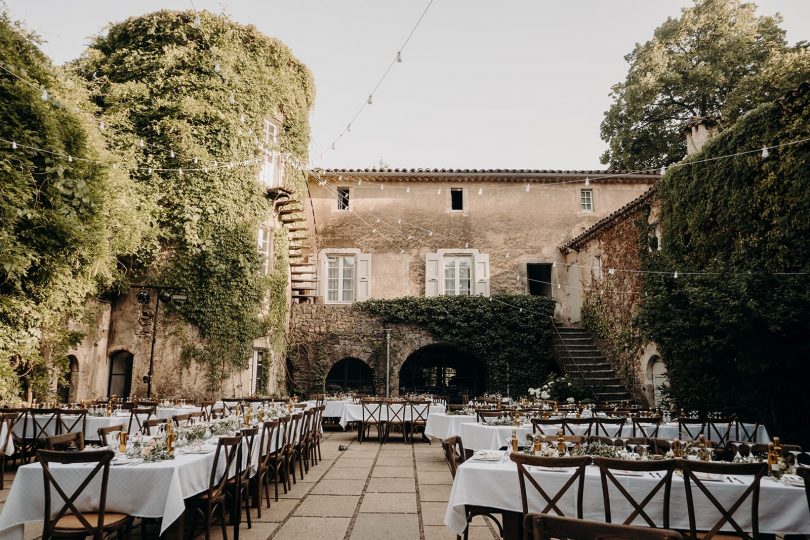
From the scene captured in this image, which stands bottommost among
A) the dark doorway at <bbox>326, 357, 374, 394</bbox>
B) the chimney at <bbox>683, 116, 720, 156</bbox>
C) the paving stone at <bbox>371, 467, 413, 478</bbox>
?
the paving stone at <bbox>371, 467, 413, 478</bbox>

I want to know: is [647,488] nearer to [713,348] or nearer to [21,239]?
[713,348]

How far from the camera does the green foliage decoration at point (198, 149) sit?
1242 centimetres

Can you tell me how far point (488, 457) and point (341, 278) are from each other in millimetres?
13249

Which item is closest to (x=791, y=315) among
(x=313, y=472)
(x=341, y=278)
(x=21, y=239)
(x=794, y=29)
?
(x=313, y=472)

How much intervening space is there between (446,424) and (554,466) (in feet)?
16.2

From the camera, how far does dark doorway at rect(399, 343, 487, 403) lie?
17.2 meters

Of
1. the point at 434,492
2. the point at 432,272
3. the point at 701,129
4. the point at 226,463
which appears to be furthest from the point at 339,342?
the point at 226,463

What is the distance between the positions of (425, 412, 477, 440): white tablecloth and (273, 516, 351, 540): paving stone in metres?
2.93

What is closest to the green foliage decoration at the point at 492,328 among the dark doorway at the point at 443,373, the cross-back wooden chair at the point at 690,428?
the dark doorway at the point at 443,373

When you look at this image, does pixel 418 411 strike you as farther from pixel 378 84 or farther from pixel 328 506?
pixel 378 84

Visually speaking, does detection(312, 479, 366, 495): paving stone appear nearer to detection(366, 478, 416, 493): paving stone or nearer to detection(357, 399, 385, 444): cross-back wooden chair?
detection(366, 478, 416, 493): paving stone

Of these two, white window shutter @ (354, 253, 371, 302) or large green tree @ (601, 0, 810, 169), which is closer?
white window shutter @ (354, 253, 371, 302)

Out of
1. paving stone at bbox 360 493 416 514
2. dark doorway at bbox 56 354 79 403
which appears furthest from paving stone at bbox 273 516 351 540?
dark doorway at bbox 56 354 79 403

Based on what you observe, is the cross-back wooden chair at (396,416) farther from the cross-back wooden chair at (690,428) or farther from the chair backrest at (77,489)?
the chair backrest at (77,489)
